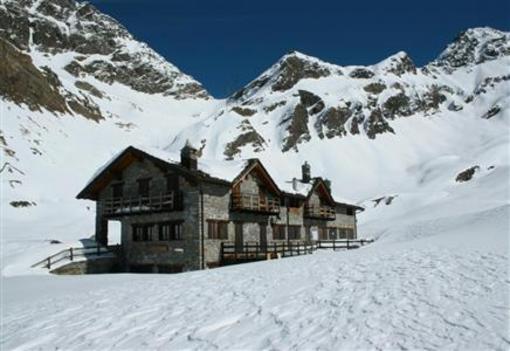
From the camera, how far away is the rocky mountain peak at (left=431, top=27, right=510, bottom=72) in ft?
578

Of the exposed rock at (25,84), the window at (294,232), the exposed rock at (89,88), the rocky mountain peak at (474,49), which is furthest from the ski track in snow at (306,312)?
the rocky mountain peak at (474,49)

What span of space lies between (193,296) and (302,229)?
30.2 m

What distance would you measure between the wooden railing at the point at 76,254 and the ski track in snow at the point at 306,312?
13.7 m

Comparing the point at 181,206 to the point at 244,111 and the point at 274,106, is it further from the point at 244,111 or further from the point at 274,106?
the point at 274,106

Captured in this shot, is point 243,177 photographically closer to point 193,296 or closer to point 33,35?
point 193,296

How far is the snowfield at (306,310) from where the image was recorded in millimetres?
8016

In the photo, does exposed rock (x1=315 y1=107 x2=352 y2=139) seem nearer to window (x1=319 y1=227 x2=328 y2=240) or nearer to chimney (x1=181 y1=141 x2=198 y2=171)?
window (x1=319 y1=227 x2=328 y2=240)

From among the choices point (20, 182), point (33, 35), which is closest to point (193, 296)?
point (20, 182)

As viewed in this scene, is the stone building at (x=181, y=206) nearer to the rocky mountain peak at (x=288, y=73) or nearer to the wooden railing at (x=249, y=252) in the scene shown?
the wooden railing at (x=249, y=252)

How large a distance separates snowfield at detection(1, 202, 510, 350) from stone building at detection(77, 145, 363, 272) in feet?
46.0

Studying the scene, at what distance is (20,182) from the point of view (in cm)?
5775

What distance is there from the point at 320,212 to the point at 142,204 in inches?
748

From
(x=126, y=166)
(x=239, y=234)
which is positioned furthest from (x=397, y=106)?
(x=126, y=166)

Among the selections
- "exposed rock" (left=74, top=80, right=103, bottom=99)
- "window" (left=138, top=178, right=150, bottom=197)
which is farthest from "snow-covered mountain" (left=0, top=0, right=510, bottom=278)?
"window" (left=138, top=178, right=150, bottom=197)
